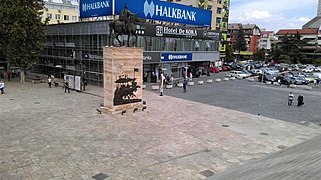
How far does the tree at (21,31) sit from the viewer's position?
33878 mm

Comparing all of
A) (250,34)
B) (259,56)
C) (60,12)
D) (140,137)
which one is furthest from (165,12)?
(250,34)

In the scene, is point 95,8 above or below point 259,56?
above

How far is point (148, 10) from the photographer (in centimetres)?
3866

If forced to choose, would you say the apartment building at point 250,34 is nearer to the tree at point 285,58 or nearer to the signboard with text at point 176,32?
the tree at point 285,58

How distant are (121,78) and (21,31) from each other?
20196 millimetres

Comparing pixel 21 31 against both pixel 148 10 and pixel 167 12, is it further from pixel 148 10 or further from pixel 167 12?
pixel 167 12

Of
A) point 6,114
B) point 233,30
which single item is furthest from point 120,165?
point 233,30

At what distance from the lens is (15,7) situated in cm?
3391

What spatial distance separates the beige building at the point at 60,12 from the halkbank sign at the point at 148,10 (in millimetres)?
29272

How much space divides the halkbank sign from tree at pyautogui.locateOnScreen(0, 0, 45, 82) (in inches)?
261

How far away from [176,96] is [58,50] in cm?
2317

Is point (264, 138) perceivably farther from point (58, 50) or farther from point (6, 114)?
point (58, 50)

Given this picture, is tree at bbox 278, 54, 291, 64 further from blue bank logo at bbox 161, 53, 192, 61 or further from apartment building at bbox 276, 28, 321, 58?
blue bank logo at bbox 161, 53, 192, 61

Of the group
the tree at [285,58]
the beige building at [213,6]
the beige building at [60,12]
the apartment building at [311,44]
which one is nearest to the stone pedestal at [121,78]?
the beige building at [213,6]
